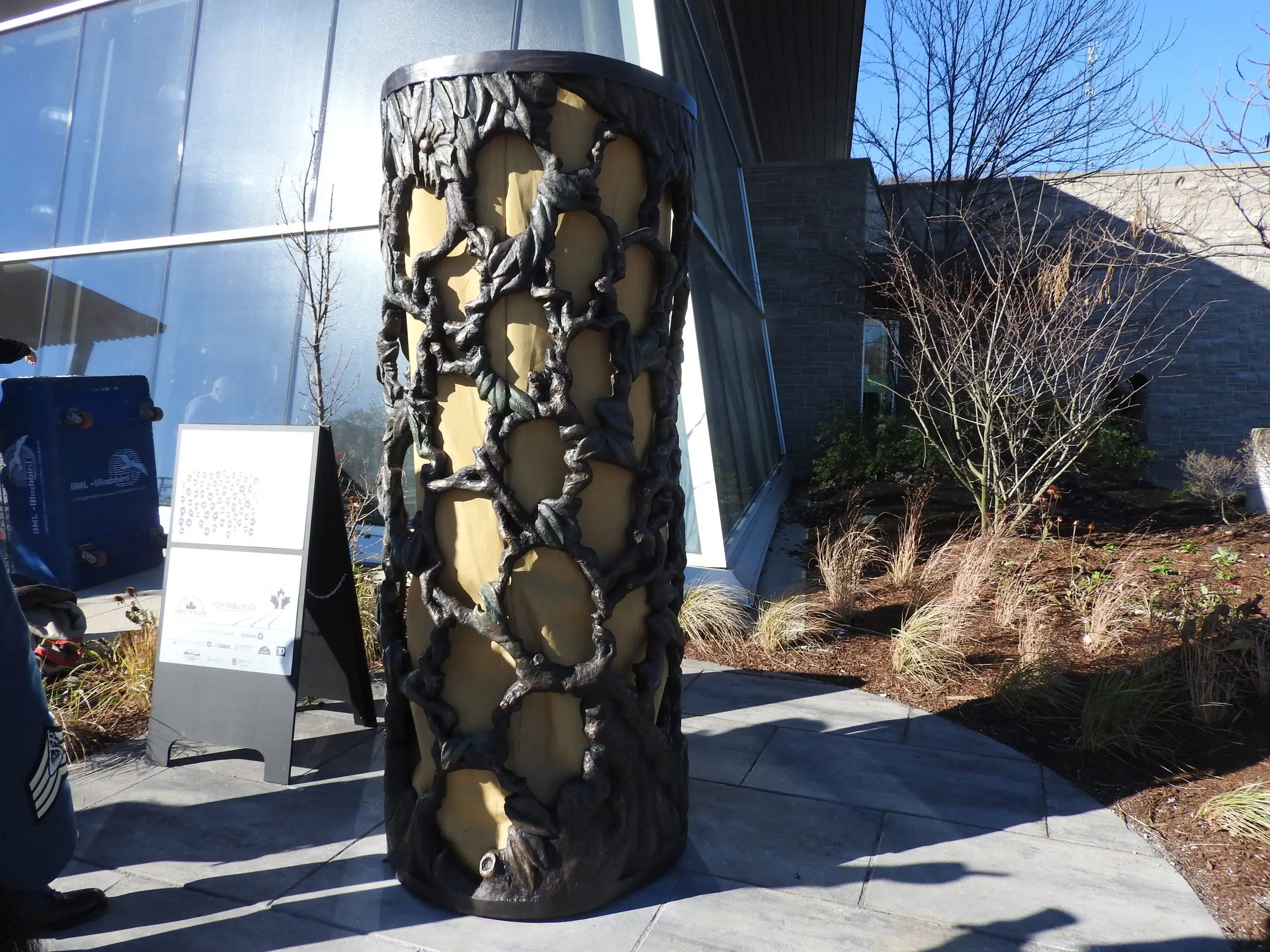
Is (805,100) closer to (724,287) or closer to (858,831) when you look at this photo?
(724,287)

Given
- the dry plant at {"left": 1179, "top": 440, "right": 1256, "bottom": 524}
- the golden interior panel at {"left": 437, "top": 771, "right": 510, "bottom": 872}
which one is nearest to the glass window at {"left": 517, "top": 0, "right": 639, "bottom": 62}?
the golden interior panel at {"left": 437, "top": 771, "right": 510, "bottom": 872}

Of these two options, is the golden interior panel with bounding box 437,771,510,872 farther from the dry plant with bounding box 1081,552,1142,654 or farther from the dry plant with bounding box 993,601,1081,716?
the dry plant with bounding box 1081,552,1142,654

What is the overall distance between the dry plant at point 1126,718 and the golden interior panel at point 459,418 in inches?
135

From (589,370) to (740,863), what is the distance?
6.20ft

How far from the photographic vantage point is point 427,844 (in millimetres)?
3074

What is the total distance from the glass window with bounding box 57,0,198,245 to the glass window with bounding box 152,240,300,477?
3.48ft

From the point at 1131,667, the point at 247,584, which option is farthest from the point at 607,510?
the point at 1131,667

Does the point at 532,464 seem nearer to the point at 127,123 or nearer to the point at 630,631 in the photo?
the point at 630,631

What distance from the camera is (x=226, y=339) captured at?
9.63 m

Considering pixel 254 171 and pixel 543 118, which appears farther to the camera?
pixel 254 171

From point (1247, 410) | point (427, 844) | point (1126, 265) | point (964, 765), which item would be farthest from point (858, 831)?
point (1247, 410)

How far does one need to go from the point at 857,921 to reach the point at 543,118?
2737mm

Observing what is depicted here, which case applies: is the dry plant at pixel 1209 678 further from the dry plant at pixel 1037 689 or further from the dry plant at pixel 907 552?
the dry plant at pixel 907 552

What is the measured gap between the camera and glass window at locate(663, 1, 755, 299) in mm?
9359
